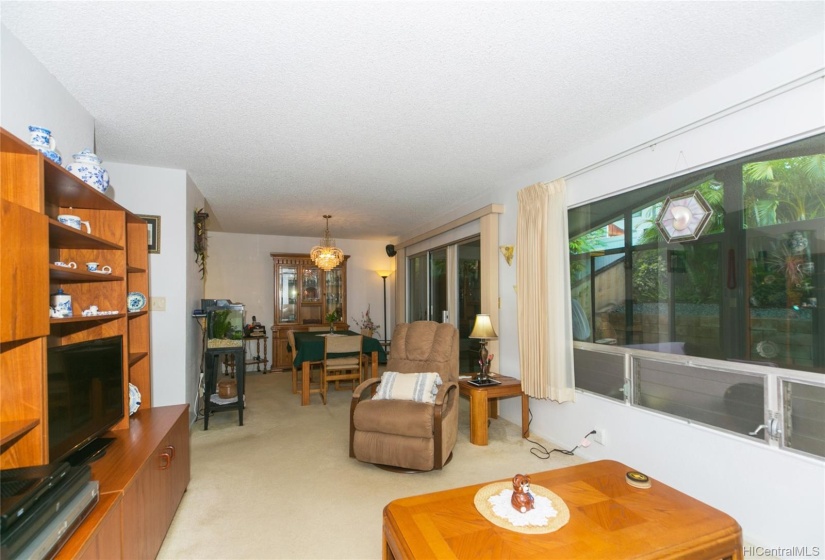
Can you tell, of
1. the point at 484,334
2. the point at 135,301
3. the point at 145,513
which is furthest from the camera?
the point at 484,334

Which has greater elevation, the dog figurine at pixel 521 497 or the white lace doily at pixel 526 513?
the dog figurine at pixel 521 497

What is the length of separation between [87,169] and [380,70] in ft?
5.16

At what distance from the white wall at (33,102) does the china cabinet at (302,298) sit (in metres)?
4.58

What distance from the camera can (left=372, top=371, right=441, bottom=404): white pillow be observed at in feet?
A: 10.4

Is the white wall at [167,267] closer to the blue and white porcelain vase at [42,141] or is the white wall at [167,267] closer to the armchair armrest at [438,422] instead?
the blue and white porcelain vase at [42,141]

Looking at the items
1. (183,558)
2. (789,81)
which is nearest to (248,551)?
(183,558)

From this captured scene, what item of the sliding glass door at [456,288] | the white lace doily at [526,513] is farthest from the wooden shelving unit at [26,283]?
the sliding glass door at [456,288]

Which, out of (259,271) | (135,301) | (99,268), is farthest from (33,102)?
(259,271)

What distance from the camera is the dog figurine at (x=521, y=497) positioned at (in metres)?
1.64

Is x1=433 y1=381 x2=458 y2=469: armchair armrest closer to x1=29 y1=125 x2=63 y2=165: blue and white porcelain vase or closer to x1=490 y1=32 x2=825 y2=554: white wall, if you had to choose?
x1=490 y1=32 x2=825 y2=554: white wall

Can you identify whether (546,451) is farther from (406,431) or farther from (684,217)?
(684,217)

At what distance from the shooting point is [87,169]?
2.01 metres

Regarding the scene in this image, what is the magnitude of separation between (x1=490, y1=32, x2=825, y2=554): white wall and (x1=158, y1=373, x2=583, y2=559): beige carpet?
0.60 meters

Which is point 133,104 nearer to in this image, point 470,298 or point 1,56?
point 1,56
